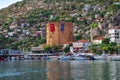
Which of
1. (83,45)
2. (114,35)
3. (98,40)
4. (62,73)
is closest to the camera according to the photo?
(62,73)

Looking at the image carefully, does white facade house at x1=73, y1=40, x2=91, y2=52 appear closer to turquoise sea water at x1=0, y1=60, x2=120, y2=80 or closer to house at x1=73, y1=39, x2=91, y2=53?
house at x1=73, y1=39, x2=91, y2=53

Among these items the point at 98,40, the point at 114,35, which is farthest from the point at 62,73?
the point at 98,40

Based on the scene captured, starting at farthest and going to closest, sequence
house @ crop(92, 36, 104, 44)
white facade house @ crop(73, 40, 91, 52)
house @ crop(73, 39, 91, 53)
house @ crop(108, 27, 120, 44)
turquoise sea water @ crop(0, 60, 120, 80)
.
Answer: white facade house @ crop(73, 40, 91, 52)
house @ crop(73, 39, 91, 53)
house @ crop(92, 36, 104, 44)
house @ crop(108, 27, 120, 44)
turquoise sea water @ crop(0, 60, 120, 80)

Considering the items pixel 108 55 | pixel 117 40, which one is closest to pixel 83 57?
pixel 108 55

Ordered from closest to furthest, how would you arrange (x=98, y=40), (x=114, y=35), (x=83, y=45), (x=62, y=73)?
1. (x=62, y=73)
2. (x=114, y=35)
3. (x=98, y=40)
4. (x=83, y=45)

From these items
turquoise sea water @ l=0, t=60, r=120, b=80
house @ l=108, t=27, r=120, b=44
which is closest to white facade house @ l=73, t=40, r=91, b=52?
house @ l=108, t=27, r=120, b=44

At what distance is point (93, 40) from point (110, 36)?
8.63 m

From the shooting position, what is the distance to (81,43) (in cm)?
19800

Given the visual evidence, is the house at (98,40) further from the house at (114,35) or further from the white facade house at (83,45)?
the house at (114,35)

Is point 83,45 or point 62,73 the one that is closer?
point 62,73

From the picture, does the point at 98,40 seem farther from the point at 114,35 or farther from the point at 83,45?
the point at 114,35

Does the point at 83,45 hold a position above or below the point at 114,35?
below

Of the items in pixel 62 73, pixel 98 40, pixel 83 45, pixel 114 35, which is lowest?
pixel 83 45

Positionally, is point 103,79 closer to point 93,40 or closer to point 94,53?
point 94,53
